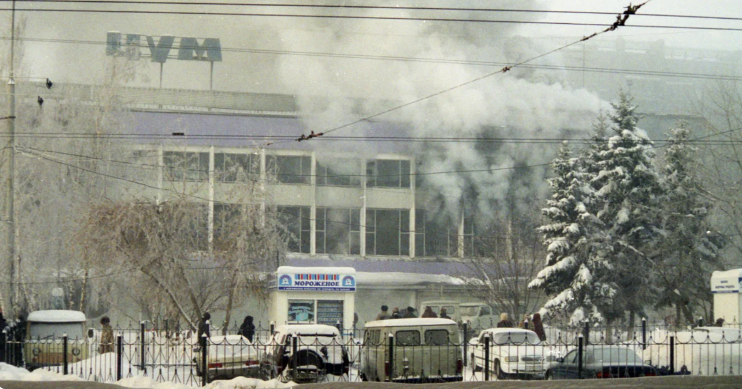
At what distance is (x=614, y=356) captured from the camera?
14.8 meters

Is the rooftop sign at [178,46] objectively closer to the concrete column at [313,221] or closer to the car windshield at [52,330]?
the concrete column at [313,221]

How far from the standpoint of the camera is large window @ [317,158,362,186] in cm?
4462

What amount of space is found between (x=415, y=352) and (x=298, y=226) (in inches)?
1188

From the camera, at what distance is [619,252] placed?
1242 inches

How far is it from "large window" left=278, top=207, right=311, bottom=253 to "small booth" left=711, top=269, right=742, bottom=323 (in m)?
27.0

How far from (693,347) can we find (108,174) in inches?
1063

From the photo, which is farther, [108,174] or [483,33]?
[483,33]

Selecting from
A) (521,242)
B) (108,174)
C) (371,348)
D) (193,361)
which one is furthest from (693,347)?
(108,174)

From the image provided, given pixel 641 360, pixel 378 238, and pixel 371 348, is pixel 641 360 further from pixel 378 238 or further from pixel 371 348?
pixel 378 238

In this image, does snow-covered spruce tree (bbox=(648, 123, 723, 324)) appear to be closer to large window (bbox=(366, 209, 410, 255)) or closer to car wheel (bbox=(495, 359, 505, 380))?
car wheel (bbox=(495, 359, 505, 380))

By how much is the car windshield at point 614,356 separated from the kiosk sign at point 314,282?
908 cm

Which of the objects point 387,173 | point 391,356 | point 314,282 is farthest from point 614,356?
point 387,173

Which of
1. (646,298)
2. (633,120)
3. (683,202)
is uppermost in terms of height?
(633,120)

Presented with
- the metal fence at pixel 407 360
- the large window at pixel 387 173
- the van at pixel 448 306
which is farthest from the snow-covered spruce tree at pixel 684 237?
the large window at pixel 387 173
